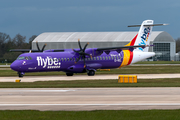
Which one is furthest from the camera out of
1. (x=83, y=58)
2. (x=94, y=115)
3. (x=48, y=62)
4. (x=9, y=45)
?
(x=9, y=45)

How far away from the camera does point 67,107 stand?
15.1 meters

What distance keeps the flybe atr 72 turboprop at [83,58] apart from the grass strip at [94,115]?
2419cm

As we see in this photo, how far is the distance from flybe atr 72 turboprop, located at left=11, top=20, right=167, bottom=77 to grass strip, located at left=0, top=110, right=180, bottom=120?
79.4 feet

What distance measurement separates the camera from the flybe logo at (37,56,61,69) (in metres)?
38.4

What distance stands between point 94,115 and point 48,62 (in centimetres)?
2631

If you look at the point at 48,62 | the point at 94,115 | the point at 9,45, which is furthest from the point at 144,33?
the point at 9,45

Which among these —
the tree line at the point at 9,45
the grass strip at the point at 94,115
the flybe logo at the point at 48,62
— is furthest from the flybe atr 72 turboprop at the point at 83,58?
the tree line at the point at 9,45

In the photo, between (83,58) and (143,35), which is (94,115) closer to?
(83,58)

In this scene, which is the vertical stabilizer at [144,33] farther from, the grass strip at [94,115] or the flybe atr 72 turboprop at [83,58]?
the grass strip at [94,115]

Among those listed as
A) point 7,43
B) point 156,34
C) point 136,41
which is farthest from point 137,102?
point 7,43

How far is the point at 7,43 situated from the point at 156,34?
177 ft

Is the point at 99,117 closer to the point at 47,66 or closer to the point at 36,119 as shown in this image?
the point at 36,119

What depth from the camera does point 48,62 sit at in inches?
1528

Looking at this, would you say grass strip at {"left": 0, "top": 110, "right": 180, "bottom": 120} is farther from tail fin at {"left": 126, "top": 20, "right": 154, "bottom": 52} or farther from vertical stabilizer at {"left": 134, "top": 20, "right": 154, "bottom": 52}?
vertical stabilizer at {"left": 134, "top": 20, "right": 154, "bottom": 52}
